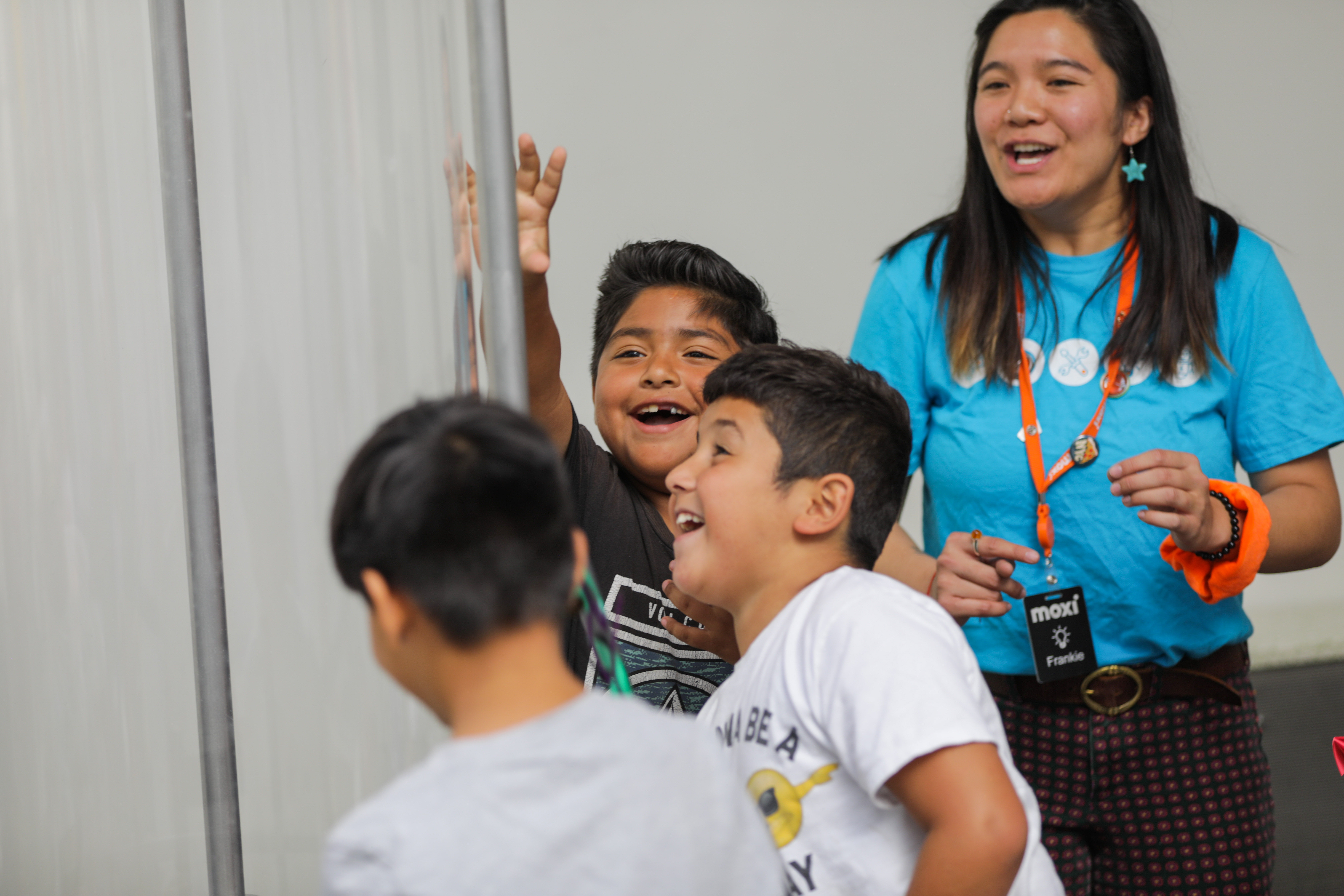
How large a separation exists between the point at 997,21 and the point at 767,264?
1.41m

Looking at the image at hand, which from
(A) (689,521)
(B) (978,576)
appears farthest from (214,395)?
(B) (978,576)

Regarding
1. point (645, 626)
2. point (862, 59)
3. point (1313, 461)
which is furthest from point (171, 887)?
point (862, 59)

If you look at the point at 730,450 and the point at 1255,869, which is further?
the point at 1255,869

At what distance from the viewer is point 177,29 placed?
844mm

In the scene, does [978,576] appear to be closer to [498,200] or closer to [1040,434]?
[1040,434]

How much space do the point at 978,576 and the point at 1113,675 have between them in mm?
219

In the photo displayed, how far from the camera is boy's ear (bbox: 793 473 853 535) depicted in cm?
101

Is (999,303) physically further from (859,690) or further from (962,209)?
(859,690)

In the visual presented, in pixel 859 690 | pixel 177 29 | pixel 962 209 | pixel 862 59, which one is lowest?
pixel 859 690

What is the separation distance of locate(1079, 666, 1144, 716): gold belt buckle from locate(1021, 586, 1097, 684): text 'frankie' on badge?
0.02 meters

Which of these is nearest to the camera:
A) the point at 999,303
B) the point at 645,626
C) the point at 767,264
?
the point at 645,626

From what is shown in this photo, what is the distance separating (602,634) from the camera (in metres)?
0.73

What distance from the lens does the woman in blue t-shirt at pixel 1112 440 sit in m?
1.24

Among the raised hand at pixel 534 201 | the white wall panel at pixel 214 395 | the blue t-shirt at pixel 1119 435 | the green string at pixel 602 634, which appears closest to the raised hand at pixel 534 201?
the raised hand at pixel 534 201
